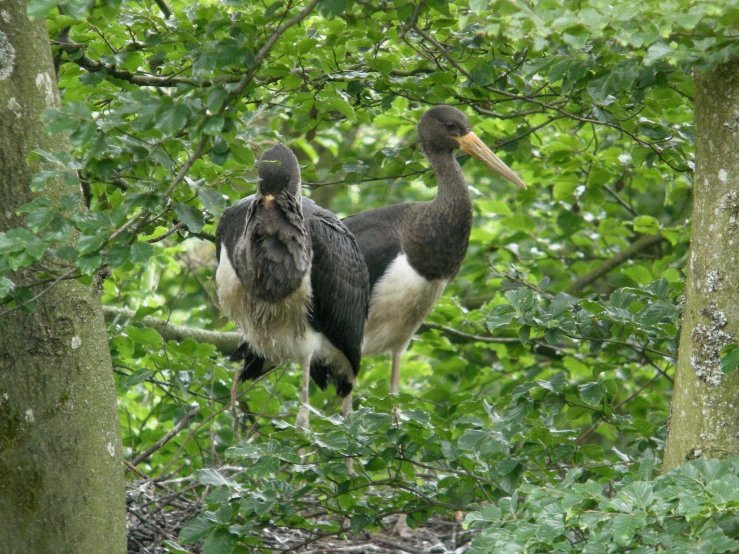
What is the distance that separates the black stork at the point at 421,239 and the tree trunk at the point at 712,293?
2.74 m

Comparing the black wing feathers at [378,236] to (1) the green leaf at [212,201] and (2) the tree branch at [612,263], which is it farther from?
(1) the green leaf at [212,201]

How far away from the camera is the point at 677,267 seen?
19.3 feet

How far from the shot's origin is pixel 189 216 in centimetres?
245

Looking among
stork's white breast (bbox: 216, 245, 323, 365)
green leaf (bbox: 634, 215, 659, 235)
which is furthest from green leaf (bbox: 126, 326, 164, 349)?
green leaf (bbox: 634, 215, 659, 235)

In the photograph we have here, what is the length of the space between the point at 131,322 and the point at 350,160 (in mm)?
1300

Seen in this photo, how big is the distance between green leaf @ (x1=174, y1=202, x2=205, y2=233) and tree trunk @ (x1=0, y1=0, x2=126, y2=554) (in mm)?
621

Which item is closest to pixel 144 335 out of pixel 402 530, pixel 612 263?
pixel 402 530

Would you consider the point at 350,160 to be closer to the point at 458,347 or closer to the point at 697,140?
the point at 458,347

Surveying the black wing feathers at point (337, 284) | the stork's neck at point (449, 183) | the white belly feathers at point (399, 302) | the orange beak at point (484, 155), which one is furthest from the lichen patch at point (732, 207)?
the stork's neck at point (449, 183)

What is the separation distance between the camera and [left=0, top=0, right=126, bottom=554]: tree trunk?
281cm

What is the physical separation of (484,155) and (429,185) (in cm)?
38

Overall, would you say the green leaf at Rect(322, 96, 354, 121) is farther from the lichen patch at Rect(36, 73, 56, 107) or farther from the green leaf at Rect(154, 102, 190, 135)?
the green leaf at Rect(154, 102, 190, 135)

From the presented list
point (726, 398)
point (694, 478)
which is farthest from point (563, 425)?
point (694, 478)

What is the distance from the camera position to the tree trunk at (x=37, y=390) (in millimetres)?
2811
